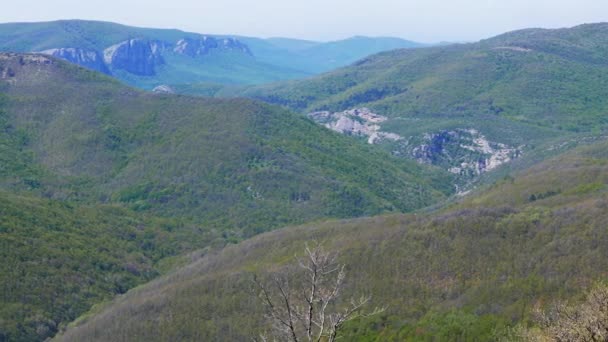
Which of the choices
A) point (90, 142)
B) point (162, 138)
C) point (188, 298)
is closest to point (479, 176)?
point (162, 138)

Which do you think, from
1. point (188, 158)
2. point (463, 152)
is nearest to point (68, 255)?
point (188, 158)

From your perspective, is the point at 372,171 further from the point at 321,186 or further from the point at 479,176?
the point at 479,176

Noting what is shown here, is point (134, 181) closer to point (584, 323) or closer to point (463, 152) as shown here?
point (463, 152)

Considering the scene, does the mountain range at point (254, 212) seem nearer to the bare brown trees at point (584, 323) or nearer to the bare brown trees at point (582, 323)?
the bare brown trees at point (582, 323)

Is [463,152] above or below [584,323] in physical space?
below

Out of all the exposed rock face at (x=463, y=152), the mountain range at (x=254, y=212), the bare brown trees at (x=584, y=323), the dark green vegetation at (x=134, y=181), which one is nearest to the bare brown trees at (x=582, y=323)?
the bare brown trees at (x=584, y=323)

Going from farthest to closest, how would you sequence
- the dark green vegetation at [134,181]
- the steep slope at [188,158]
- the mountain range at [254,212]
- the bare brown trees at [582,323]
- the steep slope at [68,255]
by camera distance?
the steep slope at [188,158], the dark green vegetation at [134,181], the steep slope at [68,255], the mountain range at [254,212], the bare brown trees at [582,323]
